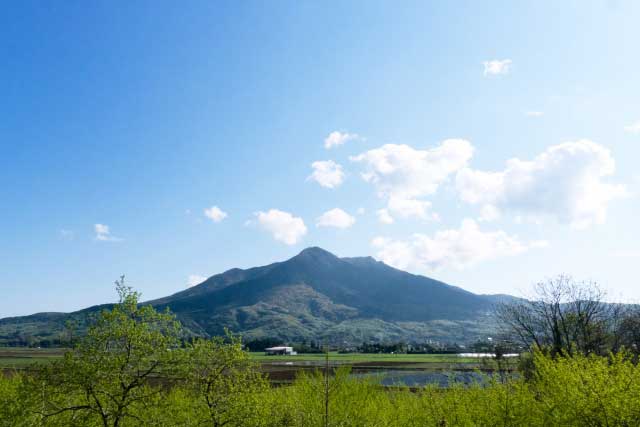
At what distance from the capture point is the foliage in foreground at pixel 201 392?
19.6m

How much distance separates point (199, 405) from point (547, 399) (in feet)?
59.7

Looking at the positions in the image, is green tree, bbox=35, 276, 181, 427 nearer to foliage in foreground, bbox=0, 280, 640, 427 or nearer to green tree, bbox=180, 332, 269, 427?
foliage in foreground, bbox=0, 280, 640, 427

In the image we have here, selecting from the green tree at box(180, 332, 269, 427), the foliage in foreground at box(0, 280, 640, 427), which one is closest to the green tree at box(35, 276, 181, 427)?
the foliage in foreground at box(0, 280, 640, 427)

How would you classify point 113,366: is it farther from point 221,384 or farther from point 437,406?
point 437,406

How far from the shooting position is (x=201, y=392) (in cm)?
2331

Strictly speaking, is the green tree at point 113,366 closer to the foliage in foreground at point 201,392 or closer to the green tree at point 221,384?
the foliage in foreground at point 201,392

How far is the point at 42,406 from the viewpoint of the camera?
64.4 ft

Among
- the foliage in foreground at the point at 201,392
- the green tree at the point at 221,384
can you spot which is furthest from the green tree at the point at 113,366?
the green tree at the point at 221,384

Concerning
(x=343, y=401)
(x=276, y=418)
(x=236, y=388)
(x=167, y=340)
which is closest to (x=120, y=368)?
(x=167, y=340)

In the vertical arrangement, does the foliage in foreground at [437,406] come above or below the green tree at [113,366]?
below

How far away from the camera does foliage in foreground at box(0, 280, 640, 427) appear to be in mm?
19594

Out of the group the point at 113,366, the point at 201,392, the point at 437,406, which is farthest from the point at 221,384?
the point at 437,406

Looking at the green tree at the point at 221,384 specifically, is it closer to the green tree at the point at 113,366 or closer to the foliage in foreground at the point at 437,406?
the foliage in foreground at the point at 437,406

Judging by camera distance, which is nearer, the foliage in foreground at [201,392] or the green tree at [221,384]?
the foliage in foreground at [201,392]
